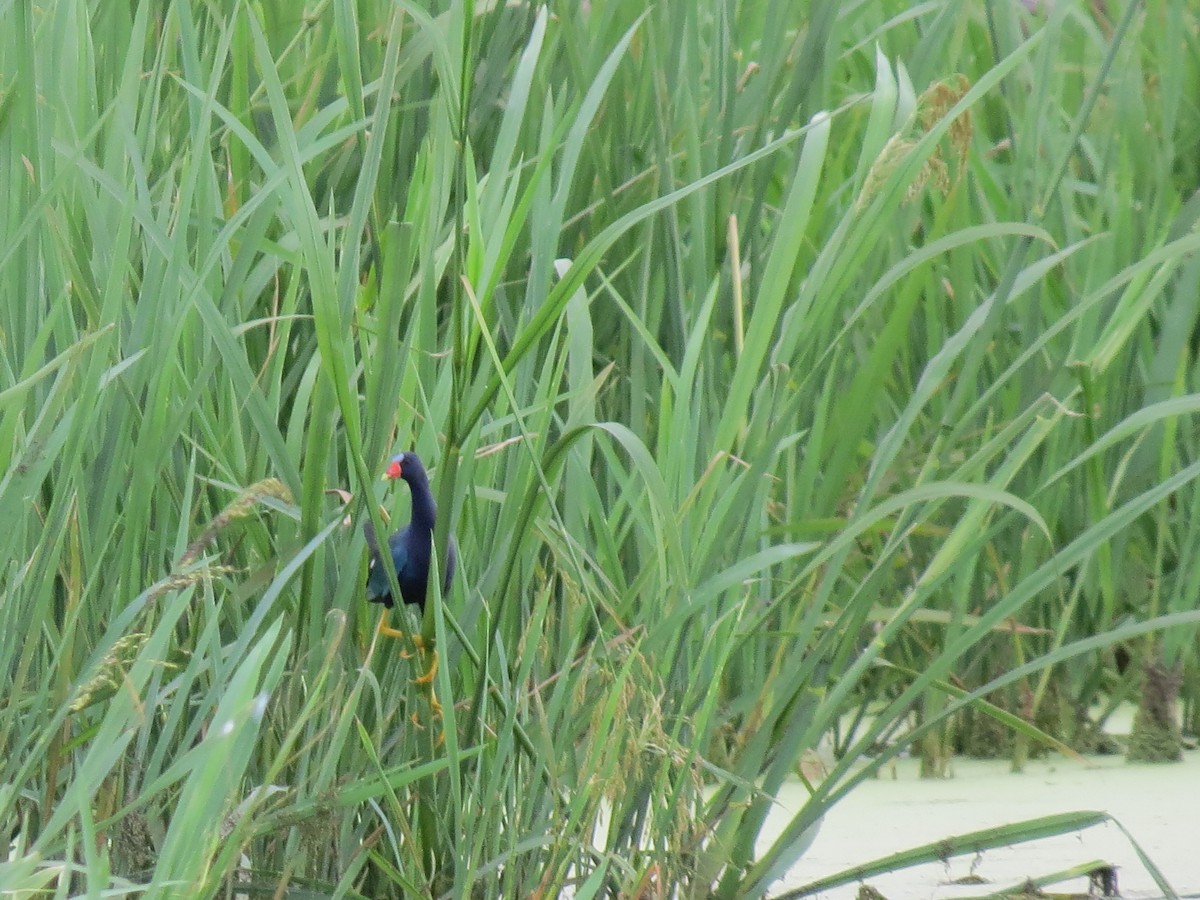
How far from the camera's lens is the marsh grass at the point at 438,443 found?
113cm

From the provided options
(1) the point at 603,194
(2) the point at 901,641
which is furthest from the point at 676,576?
(2) the point at 901,641

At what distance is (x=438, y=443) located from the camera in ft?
4.23

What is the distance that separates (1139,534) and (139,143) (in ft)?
4.73

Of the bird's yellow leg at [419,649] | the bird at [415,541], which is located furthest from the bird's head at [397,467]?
the bird's yellow leg at [419,649]

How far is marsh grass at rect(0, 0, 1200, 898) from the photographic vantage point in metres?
1.13

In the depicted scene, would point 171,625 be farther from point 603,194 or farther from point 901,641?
point 901,641

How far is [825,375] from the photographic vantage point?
184 centimetres

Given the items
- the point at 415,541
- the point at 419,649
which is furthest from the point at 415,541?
the point at 419,649

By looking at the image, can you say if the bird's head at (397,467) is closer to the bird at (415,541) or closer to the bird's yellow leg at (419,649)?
the bird at (415,541)

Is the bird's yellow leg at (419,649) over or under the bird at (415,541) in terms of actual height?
under

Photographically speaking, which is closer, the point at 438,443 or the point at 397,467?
the point at 397,467

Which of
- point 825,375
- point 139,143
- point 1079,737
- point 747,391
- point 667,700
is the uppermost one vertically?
point 139,143

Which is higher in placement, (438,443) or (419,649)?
(438,443)

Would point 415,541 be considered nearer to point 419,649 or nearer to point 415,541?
point 415,541
